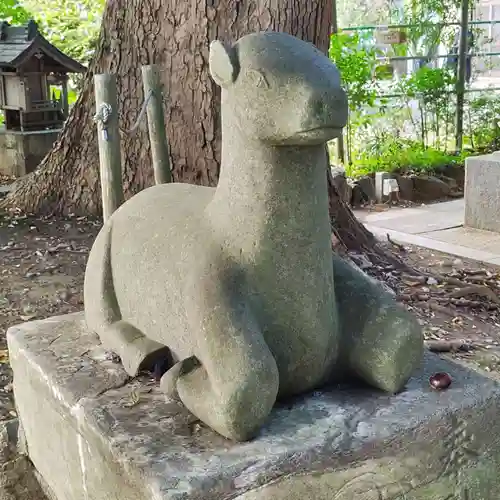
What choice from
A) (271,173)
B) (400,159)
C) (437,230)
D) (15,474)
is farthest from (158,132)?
(400,159)

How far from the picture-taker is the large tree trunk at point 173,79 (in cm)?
364

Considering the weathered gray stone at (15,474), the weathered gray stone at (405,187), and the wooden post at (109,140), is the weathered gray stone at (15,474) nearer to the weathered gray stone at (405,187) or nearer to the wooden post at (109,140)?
the wooden post at (109,140)

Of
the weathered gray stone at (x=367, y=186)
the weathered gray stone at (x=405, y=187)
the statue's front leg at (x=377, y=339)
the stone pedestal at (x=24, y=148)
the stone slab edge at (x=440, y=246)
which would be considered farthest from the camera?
the stone pedestal at (x=24, y=148)

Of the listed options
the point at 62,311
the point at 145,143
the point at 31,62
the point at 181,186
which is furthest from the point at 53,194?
the point at 181,186

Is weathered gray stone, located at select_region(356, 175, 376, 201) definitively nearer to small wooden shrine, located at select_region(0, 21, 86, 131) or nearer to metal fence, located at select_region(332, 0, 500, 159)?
metal fence, located at select_region(332, 0, 500, 159)

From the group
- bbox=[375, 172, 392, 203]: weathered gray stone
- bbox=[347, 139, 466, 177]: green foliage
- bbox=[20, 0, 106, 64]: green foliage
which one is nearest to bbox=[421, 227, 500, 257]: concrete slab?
bbox=[375, 172, 392, 203]: weathered gray stone

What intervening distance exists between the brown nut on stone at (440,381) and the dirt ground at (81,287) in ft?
4.15

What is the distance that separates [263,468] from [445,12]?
7654 millimetres

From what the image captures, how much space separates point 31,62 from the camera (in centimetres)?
682

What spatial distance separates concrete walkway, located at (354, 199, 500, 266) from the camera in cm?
497

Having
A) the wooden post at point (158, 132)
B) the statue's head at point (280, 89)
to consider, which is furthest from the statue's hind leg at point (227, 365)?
the wooden post at point (158, 132)

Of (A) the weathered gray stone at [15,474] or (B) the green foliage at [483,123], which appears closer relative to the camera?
(A) the weathered gray stone at [15,474]

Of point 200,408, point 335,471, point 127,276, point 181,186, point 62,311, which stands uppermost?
point 181,186

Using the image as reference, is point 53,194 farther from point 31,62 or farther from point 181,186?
point 181,186
